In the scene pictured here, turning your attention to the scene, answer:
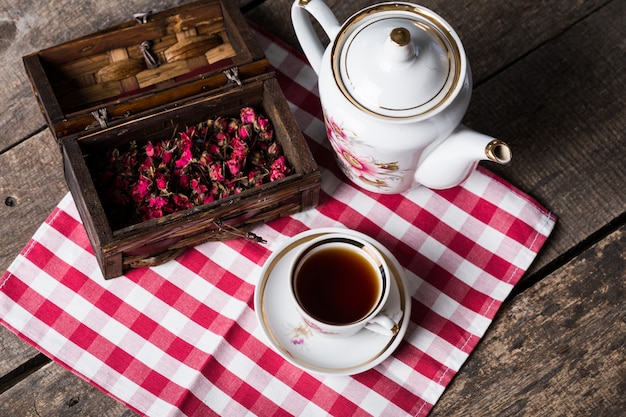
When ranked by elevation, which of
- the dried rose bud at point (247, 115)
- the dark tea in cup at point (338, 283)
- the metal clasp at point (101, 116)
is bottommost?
the dark tea in cup at point (338, 283)

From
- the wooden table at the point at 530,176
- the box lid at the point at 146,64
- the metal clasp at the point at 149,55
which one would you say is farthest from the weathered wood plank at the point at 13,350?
the metal clasp at the point at 149,55

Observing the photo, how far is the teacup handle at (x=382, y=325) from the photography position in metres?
0.79

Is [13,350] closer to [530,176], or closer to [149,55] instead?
[149,55]

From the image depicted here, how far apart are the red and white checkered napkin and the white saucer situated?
0.03 m

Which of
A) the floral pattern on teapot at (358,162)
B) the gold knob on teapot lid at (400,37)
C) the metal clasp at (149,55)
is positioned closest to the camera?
the gold knob on teapot lid at (400,37)

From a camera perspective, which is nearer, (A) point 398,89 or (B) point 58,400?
(A) point 398,89

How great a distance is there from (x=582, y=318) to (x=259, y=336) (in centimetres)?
38

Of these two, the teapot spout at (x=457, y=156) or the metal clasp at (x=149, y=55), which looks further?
the metal clasp at (x=149, y=55)

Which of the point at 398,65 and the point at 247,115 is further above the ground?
the point at 398,65

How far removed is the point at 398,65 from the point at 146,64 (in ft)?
1.16

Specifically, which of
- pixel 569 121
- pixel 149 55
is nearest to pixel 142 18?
pixel 149 55

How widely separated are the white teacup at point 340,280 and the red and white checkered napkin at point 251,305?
83 mm

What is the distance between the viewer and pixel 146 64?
912 millimetres

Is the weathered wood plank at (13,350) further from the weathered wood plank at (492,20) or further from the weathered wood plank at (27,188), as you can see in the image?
the weathered wood plank at (492,20)
